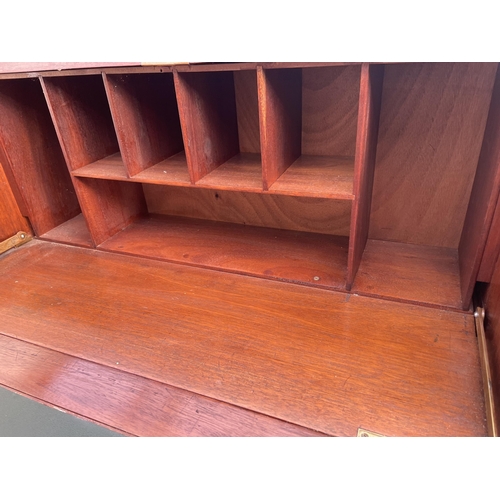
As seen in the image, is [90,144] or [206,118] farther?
[90,144]

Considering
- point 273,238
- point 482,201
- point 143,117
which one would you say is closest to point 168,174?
point 143,117

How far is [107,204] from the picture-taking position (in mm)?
1280

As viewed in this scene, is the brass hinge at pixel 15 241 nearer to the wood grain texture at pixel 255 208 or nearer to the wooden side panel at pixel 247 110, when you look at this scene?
the wood grain texture at pixel 255 208

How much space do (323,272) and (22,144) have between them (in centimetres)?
103

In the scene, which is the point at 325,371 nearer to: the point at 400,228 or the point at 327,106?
the point at 400,228

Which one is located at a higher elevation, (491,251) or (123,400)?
(491,251)

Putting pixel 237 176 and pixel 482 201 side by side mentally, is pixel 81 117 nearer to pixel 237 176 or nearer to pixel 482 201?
pixel 237 176

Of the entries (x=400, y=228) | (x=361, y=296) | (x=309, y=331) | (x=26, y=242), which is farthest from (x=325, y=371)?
(x=26, y=242)

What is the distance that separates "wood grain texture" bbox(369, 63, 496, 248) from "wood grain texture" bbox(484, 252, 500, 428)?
12.4 inches

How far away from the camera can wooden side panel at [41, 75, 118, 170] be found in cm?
104

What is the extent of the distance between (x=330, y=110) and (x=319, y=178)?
0.24m

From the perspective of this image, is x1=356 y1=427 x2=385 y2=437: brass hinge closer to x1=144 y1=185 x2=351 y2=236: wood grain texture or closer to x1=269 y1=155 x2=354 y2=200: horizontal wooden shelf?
x1=269 y1=155 x2=354 y2=200: horizontal wooden shelf

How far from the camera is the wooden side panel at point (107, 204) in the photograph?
1192 millimetres

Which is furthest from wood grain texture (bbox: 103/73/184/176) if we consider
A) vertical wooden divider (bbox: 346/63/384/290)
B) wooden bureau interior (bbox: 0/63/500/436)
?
vertical wooden divider (bbox: 346/63/384/290)
